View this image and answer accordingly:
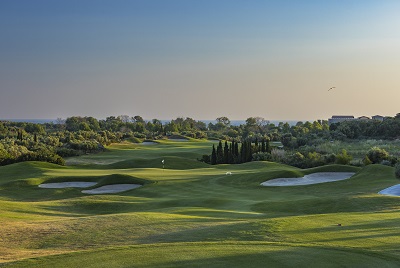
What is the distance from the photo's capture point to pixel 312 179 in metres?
39.1

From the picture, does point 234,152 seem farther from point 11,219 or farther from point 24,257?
point 24,257

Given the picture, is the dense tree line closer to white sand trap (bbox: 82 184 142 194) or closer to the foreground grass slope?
white sand trap (bbox: 82 184 142 194)

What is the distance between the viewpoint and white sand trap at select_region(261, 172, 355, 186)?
1481 inches

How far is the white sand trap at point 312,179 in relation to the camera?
37.6 metres

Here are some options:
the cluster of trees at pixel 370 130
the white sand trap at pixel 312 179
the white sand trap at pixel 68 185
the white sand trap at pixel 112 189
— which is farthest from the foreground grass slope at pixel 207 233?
the cluster of trees at pixel 370 130

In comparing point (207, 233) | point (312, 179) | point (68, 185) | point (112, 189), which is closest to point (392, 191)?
point (312, 179)

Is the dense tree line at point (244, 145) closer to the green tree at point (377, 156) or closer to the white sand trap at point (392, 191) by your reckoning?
the green tree at point (377, 156)

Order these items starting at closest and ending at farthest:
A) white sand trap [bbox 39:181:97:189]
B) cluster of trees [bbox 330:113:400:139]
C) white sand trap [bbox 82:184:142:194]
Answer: white sand trap [bbox 82:184:142:194], white sand trap [bbox 39:181:97:189], cluster of trees [bbox 330:113:400:139]

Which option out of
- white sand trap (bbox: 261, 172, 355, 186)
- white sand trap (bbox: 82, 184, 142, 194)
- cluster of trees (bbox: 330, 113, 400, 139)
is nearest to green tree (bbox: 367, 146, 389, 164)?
white sand trap (bbox: 261, 172, 355, 186)

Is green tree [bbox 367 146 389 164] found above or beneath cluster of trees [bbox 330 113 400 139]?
beneath

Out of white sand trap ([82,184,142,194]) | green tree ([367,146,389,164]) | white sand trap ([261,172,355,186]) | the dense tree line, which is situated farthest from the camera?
the dense tree line

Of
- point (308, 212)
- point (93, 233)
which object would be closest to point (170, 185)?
point (308, 212)

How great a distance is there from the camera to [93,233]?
642 inches

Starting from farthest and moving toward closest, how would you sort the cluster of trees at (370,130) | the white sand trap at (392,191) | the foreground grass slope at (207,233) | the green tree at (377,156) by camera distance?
1. the cluster of trees at (370,130)
2. the green tree at (377,156)
3. the white sand trap at (392,191)
4. the foreground grass slope at (207,233)
